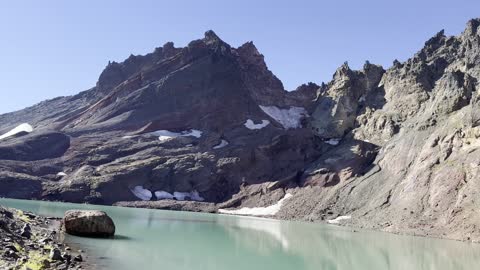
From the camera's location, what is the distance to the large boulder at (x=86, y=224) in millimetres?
36469

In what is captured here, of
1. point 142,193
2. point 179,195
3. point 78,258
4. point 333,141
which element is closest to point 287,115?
point 333,141

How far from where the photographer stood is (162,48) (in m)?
178

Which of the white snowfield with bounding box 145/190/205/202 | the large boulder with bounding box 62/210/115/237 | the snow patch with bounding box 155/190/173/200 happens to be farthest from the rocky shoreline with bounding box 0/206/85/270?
the white snowfield with bounding box 145/190/205/202

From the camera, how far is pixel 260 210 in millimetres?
100125

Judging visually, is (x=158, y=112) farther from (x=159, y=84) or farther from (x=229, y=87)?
(x=229, y=87)

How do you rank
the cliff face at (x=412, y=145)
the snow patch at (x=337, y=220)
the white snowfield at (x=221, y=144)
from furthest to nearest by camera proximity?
the white snowfield at (x=221, y=144) → the snow patch at (x=337, y=220) → the cliff face at (x=412, y=145)

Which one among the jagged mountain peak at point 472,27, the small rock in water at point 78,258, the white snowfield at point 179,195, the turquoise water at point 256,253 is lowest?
the turquoise water at point 256,253

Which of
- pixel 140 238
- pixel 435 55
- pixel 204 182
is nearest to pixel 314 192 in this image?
pixel 204 182

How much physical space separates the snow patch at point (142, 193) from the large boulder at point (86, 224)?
70491 millimetres

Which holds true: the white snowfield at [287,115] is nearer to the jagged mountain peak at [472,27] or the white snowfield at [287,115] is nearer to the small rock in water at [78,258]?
the jagged mountain peak at [472,27]

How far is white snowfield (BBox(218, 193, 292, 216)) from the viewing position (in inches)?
3868

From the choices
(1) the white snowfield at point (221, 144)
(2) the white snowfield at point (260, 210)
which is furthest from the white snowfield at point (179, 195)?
(1) the white snowfield at point (221, 144)

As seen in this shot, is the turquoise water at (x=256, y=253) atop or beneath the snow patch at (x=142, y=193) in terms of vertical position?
beneath

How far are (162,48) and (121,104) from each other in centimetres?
3399
